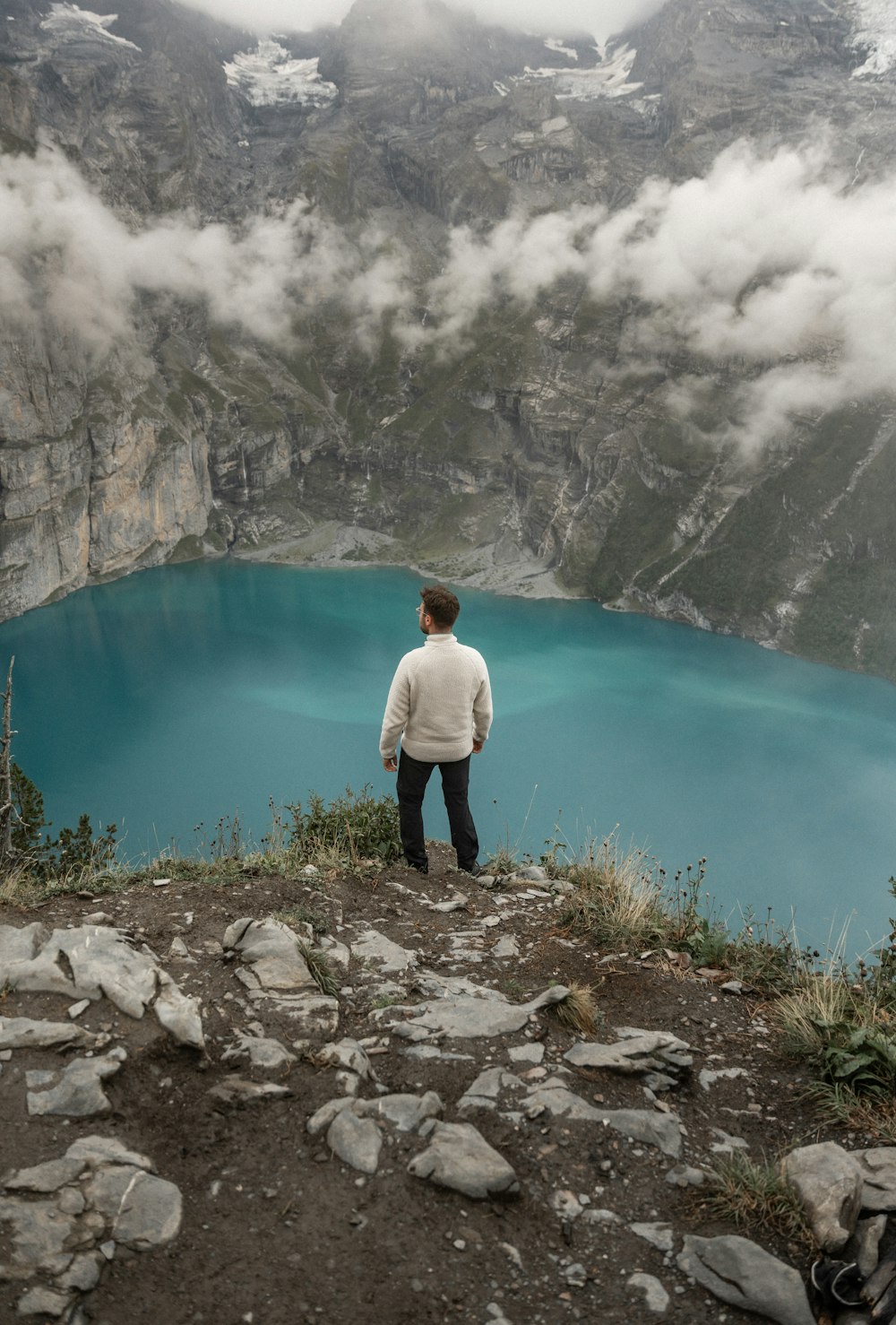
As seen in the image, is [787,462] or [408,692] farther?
[787,462]

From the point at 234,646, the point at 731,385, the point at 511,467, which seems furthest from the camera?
the point at 511,467

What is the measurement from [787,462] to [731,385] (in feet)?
71.4

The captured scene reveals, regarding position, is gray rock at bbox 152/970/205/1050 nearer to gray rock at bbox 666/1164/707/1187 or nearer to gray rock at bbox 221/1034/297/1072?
gray rock at bbox 221/1034/297/1072

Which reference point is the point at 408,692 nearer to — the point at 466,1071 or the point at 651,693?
the point at 466,1071

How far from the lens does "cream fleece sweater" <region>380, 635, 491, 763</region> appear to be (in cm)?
748

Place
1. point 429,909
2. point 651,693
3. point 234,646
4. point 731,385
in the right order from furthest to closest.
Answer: point 731,385, point 234,646, point 651,693, point 429,909

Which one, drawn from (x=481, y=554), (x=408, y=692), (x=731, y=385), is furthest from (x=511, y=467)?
(x=408, y=692)

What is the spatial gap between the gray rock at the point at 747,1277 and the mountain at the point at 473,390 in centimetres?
11854

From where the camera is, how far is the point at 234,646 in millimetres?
95188

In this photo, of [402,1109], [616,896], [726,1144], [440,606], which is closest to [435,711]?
[440,606]

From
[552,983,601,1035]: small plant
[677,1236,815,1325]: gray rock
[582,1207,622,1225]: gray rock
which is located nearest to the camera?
[677,1236,815,1325]: gray rock

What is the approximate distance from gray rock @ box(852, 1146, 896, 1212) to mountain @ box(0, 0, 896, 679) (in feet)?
389

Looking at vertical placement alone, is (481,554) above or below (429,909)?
below

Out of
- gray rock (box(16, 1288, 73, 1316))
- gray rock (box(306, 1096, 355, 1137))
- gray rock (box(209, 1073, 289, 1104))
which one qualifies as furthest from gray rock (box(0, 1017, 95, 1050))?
gray rock (box(16, 1288, 73, 1316))
